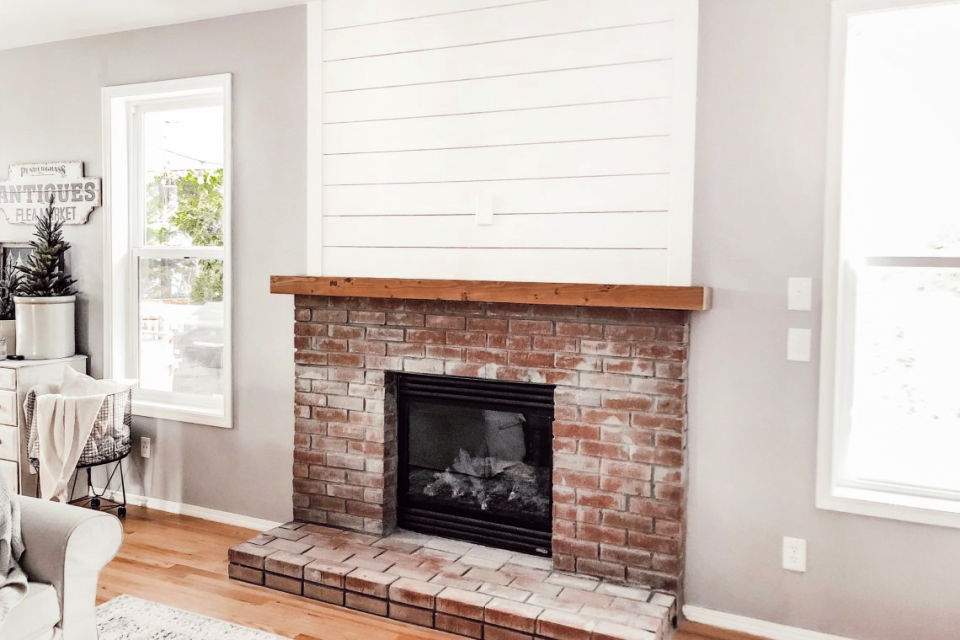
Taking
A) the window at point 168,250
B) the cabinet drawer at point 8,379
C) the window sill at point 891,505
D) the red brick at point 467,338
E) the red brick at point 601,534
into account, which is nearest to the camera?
the window sill at point 891,505

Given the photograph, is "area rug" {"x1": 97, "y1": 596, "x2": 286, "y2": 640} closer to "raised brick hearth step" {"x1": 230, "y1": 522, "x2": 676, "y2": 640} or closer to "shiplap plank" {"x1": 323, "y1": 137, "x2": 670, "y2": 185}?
"raised brick hearth step" {"x1": 230, "y1": 522, "x2": 676, "y2": 640}

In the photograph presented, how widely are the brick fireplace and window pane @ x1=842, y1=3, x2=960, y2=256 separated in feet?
2.41

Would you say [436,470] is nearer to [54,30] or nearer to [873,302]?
[873,302]

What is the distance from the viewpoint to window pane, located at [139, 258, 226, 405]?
389 cm

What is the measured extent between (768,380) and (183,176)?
9.85 feet

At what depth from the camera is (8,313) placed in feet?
13.4

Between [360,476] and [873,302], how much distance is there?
7.14 ft

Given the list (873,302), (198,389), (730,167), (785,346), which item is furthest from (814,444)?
(198,389)

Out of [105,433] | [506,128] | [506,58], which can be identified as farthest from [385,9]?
[105,433]

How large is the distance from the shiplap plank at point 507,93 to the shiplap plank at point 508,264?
0.57 meters

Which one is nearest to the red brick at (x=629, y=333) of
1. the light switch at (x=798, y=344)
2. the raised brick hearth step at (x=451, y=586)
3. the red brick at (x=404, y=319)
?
the light switch at (x=798, y=344)

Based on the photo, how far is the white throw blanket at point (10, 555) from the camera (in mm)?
1967

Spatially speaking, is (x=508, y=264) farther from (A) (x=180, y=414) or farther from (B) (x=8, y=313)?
(B) (x=8, y=313)

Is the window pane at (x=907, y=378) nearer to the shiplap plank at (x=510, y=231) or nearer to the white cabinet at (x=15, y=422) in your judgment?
the shiplap plank at (x=510, y=231)
